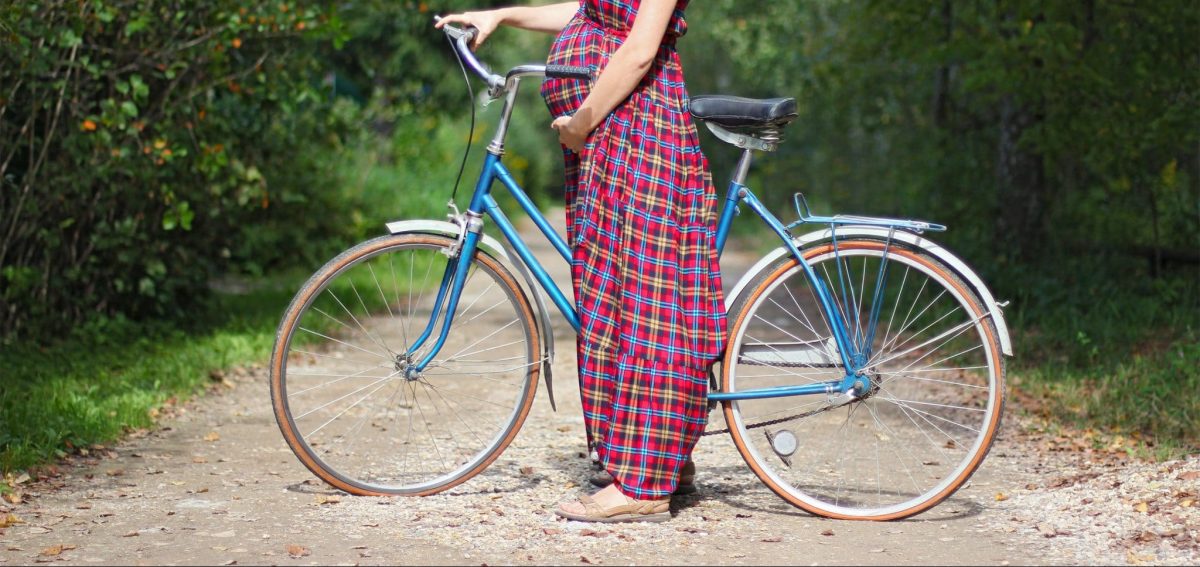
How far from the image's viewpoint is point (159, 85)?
6.84 m

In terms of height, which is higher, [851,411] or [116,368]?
[851,411]

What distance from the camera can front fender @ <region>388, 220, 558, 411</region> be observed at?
4000 mm

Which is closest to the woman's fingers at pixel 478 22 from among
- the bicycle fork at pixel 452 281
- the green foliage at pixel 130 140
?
the bicycle fork at pixel 452 281

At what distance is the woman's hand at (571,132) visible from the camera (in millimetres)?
3838

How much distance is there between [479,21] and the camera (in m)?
4.16

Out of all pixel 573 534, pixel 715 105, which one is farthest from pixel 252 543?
pixel 715 105

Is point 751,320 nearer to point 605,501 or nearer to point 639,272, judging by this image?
point 639,272

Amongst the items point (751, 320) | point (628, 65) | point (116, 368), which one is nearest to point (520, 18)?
point (628, 65)

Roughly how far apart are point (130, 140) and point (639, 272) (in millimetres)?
3756

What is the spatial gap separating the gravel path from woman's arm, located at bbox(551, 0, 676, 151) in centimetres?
118

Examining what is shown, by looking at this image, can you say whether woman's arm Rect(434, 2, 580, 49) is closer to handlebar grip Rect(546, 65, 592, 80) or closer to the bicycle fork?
handlebar grip Rect(546, 65, 592, 80)

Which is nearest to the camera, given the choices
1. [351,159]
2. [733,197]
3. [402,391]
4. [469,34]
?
[733,197]

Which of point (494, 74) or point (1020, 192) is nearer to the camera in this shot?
point (494, 74)

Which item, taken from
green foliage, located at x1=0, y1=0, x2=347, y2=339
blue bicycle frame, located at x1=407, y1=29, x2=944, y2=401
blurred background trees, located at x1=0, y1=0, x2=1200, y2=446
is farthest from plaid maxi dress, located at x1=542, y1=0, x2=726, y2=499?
green foliage, located at x1=0, y1=0, x2=347, y2=339
